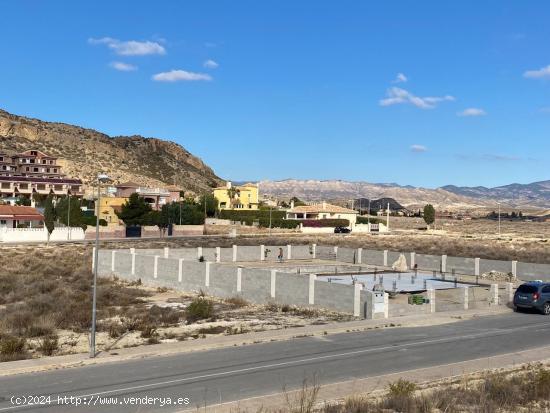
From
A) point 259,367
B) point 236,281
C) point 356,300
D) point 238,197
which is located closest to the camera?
point 259,367

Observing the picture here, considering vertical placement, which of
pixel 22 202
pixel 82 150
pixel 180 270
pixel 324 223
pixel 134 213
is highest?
pixel 82 150

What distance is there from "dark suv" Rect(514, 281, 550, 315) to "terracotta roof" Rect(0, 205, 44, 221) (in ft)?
237

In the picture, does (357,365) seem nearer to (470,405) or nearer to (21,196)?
(470,405)

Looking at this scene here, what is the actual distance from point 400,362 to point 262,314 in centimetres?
1230

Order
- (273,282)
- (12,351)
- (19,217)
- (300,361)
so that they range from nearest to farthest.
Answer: (300,361) < (12,351) < (273,282) < (19,217)

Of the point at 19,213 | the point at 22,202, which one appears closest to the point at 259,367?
the point at 19,213

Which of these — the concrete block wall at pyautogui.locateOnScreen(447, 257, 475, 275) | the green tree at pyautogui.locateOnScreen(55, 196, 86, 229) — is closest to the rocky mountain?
the green tree at pyautogui.locateOnScreen(55, 196, 86, 229)

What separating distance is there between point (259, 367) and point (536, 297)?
18.4 m

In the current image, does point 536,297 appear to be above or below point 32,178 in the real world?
below

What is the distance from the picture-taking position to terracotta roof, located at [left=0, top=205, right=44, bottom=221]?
275 feet

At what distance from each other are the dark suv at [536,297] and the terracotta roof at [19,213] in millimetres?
72230

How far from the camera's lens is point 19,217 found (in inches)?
3344

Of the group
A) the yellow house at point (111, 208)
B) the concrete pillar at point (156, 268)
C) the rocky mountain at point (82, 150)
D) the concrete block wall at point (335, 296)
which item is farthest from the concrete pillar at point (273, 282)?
the rocky mountain at point (82, 150)

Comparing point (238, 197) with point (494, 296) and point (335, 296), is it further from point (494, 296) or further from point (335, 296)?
Answer: point (335, 296)
